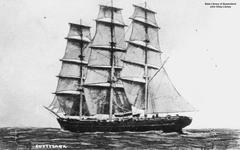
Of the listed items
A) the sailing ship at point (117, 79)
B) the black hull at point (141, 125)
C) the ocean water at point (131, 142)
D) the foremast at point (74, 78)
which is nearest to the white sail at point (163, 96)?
the sailing ship at point (117, 79)

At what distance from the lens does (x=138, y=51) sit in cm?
2008

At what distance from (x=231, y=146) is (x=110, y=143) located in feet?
12.1

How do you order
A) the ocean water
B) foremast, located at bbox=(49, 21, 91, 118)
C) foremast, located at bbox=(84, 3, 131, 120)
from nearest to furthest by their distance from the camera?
the ocean water < foremast, located at bbox=(84, 3, 131, 120) < foremast, located at bbox=(49, 21, 91, 118)

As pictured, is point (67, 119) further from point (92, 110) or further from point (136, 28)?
point (136, 28)

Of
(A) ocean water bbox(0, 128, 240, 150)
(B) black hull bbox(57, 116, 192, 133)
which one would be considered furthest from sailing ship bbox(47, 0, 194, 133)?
(A) ocean water bbox(0, 128, 240, 150)

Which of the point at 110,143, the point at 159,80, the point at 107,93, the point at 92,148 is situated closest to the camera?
the point at 92,148

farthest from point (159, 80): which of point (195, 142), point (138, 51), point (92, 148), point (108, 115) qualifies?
point (92, 148)

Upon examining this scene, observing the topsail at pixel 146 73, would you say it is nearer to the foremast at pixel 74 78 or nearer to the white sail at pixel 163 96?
the white sail at pixel 163 96

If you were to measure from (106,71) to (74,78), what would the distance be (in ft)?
5.97

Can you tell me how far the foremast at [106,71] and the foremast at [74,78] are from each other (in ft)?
3.10

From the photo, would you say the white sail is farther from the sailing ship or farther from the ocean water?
the ocean water

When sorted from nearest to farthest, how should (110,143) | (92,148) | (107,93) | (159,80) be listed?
(92,148), (110,143), (159,80), (107,93)

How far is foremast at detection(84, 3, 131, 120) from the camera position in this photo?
20.4 meters

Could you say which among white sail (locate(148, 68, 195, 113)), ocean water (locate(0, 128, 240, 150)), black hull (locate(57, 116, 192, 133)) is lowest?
ocean water (locate(0, 128, 240, 150))
